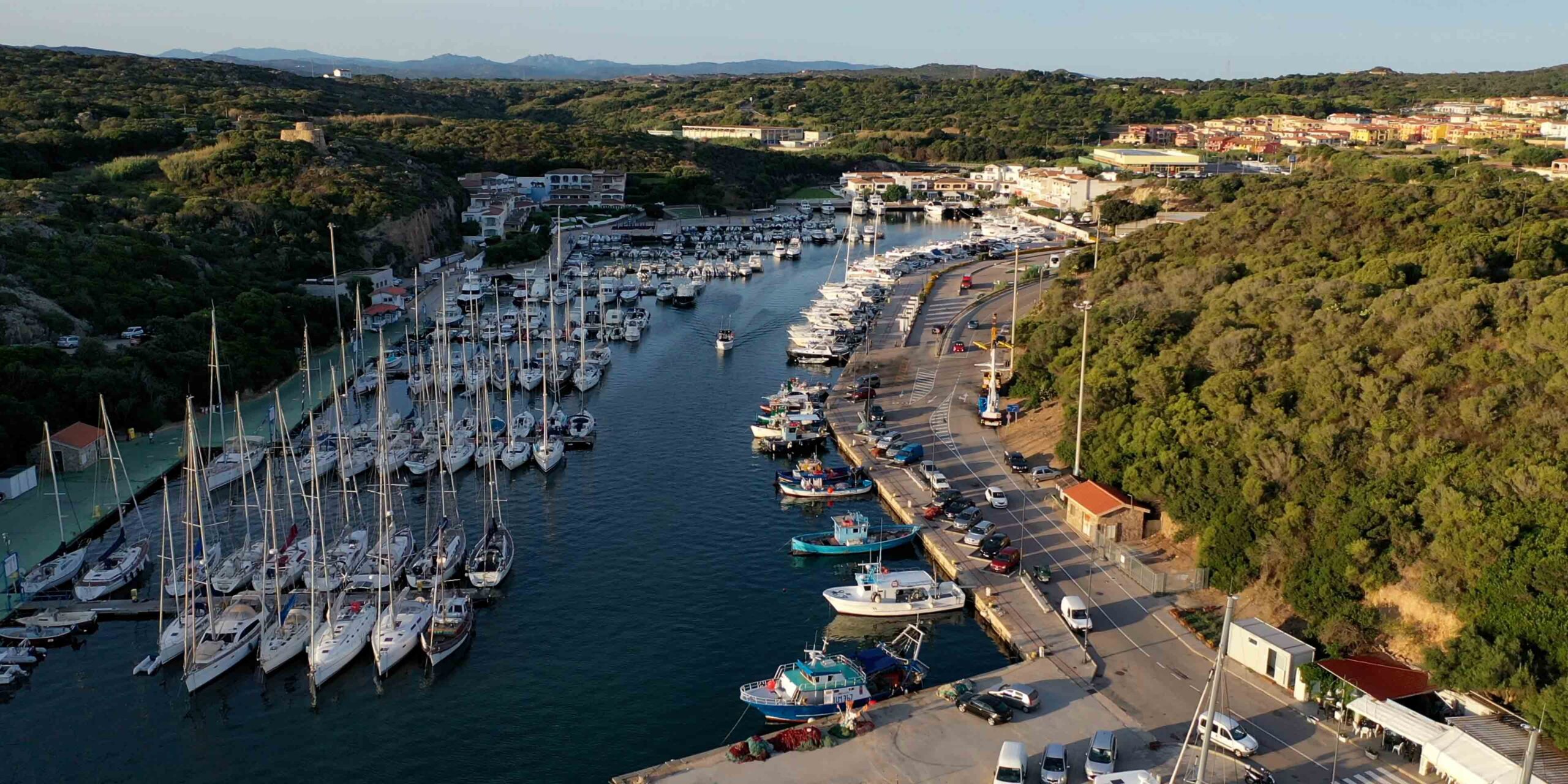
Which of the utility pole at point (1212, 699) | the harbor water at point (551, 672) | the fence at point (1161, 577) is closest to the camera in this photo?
the utility pole at point (1212, 699)

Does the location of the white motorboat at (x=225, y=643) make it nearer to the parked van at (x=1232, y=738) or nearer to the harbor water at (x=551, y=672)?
the harbor water at (x=551, y=672)

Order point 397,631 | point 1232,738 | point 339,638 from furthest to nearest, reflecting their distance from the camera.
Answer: point 397,631 < point 339,638 < point 1232,738

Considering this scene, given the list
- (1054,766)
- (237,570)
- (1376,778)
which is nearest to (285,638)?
(237,570)

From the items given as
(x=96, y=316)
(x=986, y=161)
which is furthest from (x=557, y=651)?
(x=986, y=161)

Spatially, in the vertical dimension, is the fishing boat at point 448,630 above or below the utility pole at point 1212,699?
below

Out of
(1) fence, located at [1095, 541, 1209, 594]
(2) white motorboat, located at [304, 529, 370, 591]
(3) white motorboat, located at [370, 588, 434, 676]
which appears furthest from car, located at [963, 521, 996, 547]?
(2) white motorboat, located at [304, 529, 370, 591]

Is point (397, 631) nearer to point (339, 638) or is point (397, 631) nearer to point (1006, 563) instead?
point (339, 638)

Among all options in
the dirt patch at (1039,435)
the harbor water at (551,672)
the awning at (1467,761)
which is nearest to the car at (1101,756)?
the harbor water at (551,672)
